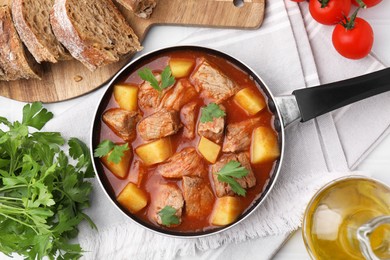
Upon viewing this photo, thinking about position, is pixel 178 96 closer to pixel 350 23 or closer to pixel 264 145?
pixel 264 145

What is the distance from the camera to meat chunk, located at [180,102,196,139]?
3.48 m

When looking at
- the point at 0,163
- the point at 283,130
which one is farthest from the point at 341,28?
the point at 0,163

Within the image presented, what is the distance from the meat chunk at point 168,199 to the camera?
11.2ft

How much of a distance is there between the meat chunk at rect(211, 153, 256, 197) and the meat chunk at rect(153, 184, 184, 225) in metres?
0.24

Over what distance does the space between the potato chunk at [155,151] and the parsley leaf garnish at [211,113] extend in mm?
282

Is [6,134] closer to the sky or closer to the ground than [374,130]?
closer to the sky

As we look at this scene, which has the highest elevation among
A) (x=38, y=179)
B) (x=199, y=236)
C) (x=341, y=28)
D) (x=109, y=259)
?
(x=341, y=28)

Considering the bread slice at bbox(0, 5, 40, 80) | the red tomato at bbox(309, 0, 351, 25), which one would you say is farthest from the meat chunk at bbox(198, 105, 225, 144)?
the bread slice at bbox(0, 5, 40, 80)

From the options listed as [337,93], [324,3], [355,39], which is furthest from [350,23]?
[337,93]

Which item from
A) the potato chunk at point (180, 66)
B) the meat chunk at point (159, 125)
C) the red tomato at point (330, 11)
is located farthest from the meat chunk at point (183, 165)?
the red tomato at point (330, 11)

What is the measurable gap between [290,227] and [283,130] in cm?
66

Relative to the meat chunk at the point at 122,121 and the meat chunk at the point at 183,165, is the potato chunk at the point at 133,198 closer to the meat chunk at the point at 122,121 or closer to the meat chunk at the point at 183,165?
the meat chunk at the point at 183,165

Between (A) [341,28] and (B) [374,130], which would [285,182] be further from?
(A) [341,28]

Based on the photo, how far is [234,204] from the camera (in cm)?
342
